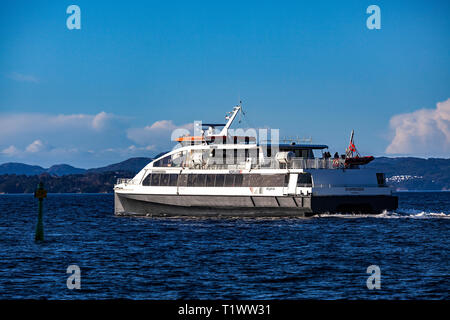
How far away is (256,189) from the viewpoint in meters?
47.2

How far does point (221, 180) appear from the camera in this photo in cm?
4903

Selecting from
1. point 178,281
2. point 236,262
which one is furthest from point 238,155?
point 178,281

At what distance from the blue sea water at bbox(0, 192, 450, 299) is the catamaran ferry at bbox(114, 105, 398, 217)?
1921 mm

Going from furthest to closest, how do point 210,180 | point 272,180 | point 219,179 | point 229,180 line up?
point 210,180, point 219,179, point 229,180, point 272,180

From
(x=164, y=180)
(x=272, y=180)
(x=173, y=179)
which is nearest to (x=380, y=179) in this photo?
(x=272, y=180)

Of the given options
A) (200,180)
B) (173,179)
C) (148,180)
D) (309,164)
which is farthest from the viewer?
(148,180)

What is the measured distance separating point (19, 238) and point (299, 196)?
1897 cm

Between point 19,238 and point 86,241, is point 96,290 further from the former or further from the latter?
point 19,238

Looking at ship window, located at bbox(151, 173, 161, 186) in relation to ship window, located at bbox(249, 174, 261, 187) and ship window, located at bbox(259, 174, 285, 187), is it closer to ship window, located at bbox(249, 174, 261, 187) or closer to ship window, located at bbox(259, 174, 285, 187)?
ship window, located at bbox(249, 174, 261, 187)

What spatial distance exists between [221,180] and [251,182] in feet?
8.87

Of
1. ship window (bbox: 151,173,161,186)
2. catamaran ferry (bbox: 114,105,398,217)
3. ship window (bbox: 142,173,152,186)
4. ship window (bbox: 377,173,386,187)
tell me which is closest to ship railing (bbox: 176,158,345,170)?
catamaran ferry (bbox: 114,105,398,217)

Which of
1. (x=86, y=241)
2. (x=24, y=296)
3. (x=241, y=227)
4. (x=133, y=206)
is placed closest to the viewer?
(x=24, y=296)

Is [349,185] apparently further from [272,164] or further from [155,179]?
[155,179]

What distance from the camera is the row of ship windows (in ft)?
152
